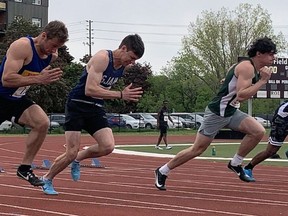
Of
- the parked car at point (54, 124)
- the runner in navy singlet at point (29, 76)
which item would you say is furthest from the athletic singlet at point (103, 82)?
the parked car at point (54, 124)

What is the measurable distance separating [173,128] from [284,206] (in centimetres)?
4604

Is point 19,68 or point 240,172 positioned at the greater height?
point 19,68

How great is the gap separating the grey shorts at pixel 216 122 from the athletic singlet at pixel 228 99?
7 cm

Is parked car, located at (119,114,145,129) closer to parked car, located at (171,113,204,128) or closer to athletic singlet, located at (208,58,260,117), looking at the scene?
parked car, located at (171,113,204,128)

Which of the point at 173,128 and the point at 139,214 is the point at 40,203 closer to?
the point at 139,214

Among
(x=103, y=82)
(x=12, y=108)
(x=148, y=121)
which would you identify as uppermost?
(x=103, y=82)

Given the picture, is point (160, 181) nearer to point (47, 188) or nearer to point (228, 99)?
point (228, 99)

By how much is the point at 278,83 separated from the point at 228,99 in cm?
2446

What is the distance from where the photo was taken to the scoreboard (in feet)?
111

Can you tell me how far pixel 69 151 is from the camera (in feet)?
31.5

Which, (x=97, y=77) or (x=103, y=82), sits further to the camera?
(x=103, y=82)

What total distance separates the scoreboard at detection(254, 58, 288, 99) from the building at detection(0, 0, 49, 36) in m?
38.7

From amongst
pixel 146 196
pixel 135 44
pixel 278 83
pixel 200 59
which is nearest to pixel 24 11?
pixel 200 59

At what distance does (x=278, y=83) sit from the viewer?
1347 inches
